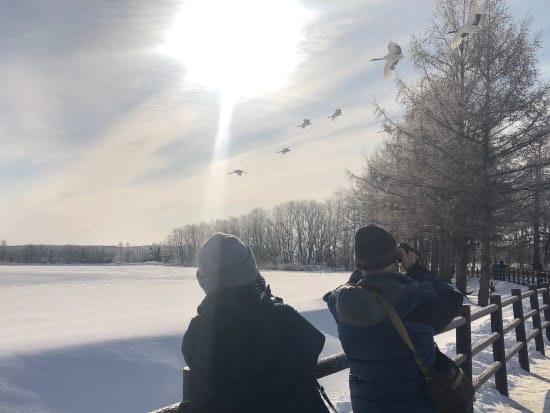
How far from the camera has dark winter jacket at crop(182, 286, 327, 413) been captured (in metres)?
1.97

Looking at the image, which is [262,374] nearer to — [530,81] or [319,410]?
[319,410]

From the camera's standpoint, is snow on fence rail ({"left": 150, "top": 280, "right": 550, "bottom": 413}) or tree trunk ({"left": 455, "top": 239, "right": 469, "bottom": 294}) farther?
tree trunk ({"left": 455, "top": 239, "right": 469, "bottom": 294})

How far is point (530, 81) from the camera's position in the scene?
15.9 m

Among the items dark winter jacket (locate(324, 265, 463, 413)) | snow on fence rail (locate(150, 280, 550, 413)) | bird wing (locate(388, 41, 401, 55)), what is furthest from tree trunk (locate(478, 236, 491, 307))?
dark winter jacket (locate(324, 265, 463, 413))

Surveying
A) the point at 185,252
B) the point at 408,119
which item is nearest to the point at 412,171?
the point at 408,119

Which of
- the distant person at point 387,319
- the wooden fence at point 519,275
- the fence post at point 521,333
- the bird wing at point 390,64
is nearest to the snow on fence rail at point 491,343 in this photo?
the fence post at point 521,333

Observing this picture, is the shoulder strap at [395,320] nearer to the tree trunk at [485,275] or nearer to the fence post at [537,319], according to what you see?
the fence post at [537,319]

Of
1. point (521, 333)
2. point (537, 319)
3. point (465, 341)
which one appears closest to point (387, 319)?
point (465, 341)

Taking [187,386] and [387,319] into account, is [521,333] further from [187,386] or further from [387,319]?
[187,386]

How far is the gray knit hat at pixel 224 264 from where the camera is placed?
2.10m

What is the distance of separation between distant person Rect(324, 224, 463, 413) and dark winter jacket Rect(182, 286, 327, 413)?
467mm

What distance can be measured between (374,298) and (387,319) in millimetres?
147

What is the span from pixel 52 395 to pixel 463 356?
528 centimetres

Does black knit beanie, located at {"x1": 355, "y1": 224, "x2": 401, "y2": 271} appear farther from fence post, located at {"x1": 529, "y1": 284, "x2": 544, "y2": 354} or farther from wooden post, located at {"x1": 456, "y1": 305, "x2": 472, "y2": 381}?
fence post, located at {"x1": 529, "y1": 284, "x2": 544, "y2": 354}
